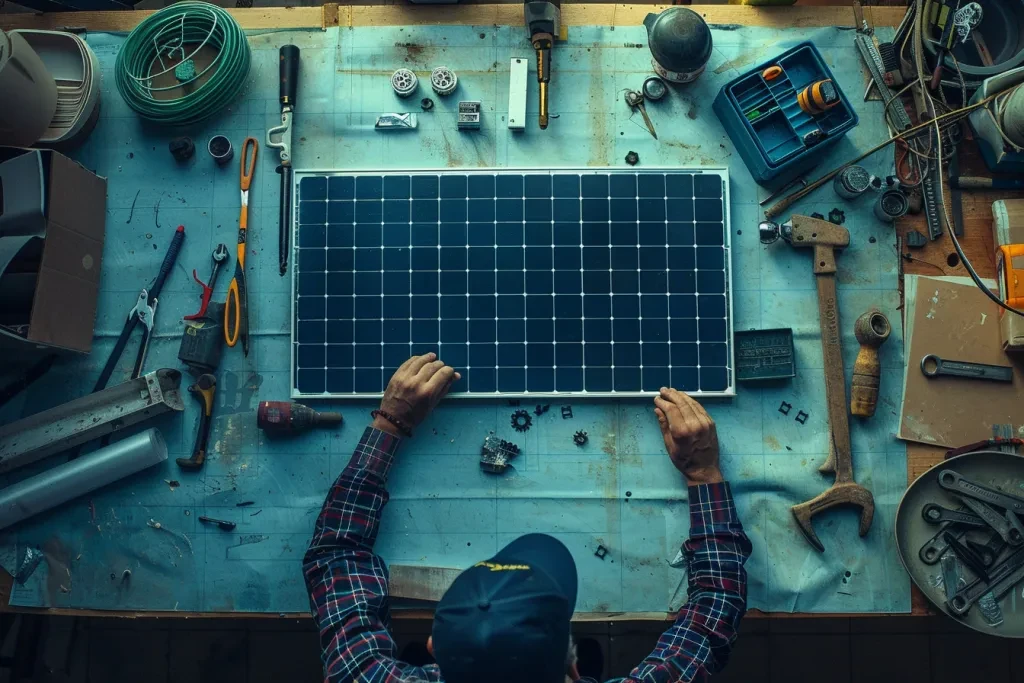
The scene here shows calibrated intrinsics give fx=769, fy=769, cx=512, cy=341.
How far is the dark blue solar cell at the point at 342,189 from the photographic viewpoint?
3459 mm

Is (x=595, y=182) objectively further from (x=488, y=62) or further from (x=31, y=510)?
(x=31, y=510)

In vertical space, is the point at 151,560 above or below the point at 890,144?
below

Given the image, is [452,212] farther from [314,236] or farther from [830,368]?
[830,368]

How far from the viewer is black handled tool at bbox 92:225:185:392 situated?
348 centimetres

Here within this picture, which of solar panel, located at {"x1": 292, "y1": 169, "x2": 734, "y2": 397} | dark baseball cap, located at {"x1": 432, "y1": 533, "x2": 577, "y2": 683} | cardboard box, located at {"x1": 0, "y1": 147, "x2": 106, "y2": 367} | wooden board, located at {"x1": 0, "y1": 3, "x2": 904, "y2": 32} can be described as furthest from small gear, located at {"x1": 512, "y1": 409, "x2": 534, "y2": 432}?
cardboard box, located at {"x1": 0, "y1": 147, "x2": 106, "y2": 367}

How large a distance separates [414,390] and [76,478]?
153 cm

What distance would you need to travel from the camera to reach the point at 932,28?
11.1ft

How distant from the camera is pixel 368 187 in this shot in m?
3.46

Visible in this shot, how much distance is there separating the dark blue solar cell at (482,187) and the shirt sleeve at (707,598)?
157cm

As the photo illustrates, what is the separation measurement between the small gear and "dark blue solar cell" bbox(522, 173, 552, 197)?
97 cm

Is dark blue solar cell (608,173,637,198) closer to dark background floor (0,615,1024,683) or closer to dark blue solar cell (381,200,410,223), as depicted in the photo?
dark blue solar cell (381,200,410,223)

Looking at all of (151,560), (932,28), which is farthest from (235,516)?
(932,28)

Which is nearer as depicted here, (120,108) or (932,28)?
(932,28)

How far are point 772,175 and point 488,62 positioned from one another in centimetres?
139
